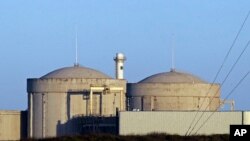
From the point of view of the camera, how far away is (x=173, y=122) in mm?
65750

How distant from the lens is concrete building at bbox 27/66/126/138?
76.0m

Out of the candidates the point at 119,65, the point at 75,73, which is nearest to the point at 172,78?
the point at 119,65

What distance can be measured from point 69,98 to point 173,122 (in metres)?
13.3

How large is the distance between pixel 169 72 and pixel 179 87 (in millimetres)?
3468

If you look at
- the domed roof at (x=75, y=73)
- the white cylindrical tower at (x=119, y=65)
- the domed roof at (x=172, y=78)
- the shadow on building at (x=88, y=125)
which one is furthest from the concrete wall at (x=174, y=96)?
the shadow on building at (x=88, y=125)

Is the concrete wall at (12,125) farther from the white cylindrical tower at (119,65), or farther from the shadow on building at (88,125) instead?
the white cylindrical tower at (119,65)

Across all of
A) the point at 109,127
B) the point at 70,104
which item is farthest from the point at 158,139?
the point at 70,104

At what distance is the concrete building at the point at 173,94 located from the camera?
3029 inches

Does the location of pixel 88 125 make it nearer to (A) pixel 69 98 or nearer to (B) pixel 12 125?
(A) pixel 69 98

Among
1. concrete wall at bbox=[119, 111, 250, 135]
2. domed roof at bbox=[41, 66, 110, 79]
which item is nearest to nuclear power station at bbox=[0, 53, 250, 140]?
domed roof at bbox=[41, 66, 110, 79]

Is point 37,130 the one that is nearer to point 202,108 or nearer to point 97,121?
point 97,121

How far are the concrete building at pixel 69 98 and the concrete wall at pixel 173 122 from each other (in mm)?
9368

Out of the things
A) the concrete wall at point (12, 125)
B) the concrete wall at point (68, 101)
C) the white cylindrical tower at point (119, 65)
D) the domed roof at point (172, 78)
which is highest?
the white cylindrical tower at point (119, 65)

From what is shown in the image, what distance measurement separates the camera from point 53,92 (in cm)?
7644
